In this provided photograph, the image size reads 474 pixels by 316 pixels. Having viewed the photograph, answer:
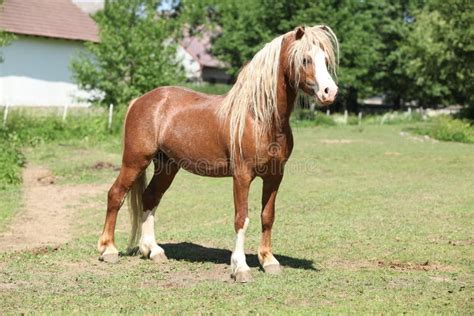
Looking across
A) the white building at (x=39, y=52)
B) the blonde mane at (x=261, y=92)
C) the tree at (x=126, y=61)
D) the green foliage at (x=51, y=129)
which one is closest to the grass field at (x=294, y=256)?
the blonde mane at (x=261, y=92)

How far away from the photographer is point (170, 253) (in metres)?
7.68

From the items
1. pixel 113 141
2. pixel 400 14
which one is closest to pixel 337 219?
pixel 113 141

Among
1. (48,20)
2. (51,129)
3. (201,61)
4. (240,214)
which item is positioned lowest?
(51,129)

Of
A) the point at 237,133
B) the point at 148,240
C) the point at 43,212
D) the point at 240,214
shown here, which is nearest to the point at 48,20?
the point at 43,212

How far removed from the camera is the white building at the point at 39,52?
3122cm

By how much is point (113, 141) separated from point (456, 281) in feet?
56.8

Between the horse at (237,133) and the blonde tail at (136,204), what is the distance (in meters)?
0.01

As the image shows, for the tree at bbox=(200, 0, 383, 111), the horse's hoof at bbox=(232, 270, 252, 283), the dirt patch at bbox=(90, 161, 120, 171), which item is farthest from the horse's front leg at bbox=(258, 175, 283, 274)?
the tree at bbox=(200, 0, 383, 111)

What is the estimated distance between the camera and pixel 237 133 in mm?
6402

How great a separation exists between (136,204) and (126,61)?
1968 centimetres

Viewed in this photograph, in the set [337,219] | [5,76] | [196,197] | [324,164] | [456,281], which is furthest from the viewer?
[5,76]

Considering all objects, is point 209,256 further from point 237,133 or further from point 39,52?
point 39,52

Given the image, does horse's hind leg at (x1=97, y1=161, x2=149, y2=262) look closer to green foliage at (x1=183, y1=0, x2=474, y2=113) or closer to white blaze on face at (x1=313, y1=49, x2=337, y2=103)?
white blaze on face at (x1=313, y1=49, x2=337, y2=103)

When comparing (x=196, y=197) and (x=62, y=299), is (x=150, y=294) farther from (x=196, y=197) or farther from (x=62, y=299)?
(x=196, y=197)
